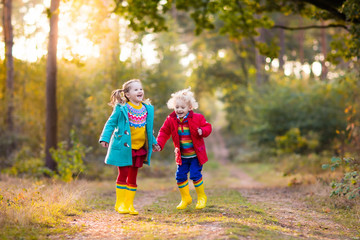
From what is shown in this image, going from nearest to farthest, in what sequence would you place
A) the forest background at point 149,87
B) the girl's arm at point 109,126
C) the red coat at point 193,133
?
the girl's arm at point 109,126, the red coat at point 193,133, the forest background at point 149,87

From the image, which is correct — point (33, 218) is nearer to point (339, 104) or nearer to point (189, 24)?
point (339, 104)

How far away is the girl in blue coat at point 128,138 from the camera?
20.0ft

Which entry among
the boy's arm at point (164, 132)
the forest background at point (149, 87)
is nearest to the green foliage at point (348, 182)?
the forest background at point (149, 87)

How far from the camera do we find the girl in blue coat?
6.11m

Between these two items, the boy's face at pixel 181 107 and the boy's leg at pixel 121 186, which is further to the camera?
the boy's face at pixel 181 107

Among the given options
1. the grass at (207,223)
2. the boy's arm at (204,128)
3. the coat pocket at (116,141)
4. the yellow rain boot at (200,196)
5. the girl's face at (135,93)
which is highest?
the girl's face at (135,93)

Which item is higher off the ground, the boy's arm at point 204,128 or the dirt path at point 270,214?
the boy's arm at point 204,128

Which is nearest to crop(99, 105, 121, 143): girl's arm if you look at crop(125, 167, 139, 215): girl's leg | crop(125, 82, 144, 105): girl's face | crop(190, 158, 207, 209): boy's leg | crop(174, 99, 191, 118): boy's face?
crop(125, 82, 144, 105): girl's face

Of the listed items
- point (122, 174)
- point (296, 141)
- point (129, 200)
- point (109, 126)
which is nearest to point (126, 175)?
point (122, 174)

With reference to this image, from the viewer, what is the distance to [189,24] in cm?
3019

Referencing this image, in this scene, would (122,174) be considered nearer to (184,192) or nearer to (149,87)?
(184,192)

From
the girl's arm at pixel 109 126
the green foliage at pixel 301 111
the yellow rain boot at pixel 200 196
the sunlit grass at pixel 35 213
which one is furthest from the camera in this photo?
the green foliage at pixel 301 111

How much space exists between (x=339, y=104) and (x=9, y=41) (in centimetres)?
1238

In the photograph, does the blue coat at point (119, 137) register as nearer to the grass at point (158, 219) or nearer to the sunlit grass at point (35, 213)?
the grass at point (158, 219)
